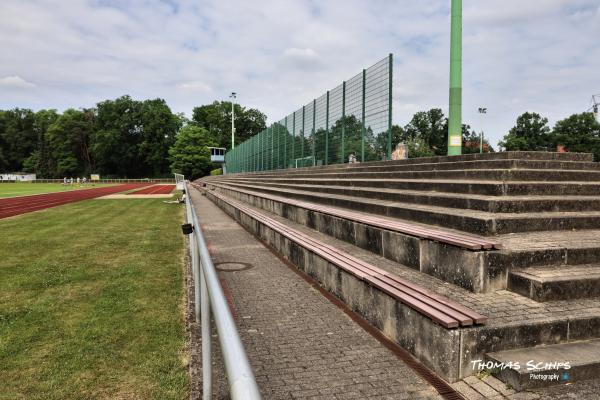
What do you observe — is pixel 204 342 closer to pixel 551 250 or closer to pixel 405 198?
pixel 551 250

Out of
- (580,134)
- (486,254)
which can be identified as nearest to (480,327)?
(486,254)

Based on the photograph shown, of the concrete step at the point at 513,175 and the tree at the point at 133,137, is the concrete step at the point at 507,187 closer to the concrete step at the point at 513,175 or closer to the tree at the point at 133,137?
the concrete step at the point at 513,175

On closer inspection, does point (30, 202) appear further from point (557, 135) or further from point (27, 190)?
point (557, 135)

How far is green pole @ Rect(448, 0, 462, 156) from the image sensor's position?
341 inches

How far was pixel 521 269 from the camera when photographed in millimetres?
3820

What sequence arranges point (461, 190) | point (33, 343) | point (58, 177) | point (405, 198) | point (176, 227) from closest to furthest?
point (33, 343) < point (461, 190) < point (405, 198) < point (176, 227) < point (58, 177)

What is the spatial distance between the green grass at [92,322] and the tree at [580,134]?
254 ft

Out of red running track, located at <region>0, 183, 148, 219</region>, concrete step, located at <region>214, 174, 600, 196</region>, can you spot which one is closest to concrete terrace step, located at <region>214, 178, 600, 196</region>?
concrete step, located at <region>214, 174, 600, 196</region>

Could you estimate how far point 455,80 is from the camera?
8.86 m

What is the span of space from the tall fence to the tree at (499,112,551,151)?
2596 inches

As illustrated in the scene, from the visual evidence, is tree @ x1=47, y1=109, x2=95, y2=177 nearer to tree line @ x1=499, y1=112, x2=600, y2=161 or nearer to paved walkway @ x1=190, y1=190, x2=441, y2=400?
tree line @ x1=499, y1=112, x2=600, y2=161

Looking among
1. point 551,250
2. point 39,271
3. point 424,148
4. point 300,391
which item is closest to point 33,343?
point 300,391

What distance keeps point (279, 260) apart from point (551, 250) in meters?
4.29

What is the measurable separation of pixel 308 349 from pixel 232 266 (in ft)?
11.4
